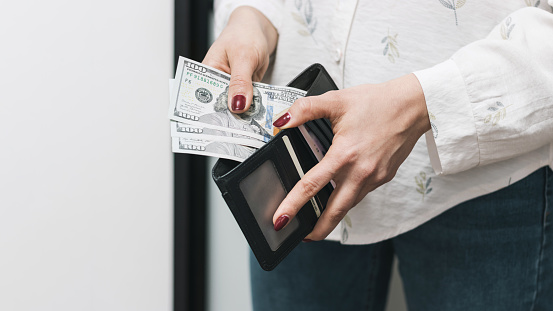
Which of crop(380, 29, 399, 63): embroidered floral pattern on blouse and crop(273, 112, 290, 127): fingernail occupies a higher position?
crop(380, 29, 399, 63): embroidered floral pattern on blouse

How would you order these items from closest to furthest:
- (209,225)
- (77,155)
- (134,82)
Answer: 1. (77,155)
2. (134,82)
3. (209,225)

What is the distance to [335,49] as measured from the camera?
580mm

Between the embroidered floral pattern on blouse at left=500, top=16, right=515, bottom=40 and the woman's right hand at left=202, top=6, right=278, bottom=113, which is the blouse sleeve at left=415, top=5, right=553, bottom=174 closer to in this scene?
the embroidered floral pattern on blouse at left=500, top=16, right=515, bottom=40

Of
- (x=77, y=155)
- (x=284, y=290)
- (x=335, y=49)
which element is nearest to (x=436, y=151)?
(x=335, y=49)

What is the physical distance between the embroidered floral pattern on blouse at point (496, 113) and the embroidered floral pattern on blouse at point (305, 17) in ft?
0.85

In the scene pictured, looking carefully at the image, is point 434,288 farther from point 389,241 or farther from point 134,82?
point 134,82

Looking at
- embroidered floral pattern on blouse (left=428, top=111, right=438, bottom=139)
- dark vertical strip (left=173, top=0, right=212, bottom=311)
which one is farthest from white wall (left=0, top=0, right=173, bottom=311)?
embroidered floral pattern on blouse (left=428, top=111, right=438, bottom=139)

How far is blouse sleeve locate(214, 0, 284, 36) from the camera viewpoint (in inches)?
26.0

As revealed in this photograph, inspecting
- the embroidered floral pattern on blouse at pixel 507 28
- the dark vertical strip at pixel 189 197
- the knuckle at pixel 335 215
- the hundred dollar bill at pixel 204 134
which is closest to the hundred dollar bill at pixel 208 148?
the hundred dollar bill at pixel 204 134

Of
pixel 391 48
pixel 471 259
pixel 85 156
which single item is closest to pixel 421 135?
pixel 391 48

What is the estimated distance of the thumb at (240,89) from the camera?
510 millimetres

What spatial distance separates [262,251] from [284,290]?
0.29m

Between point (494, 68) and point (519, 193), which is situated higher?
point (494, 68)

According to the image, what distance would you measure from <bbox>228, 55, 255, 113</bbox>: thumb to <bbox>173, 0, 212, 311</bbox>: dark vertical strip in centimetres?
47
